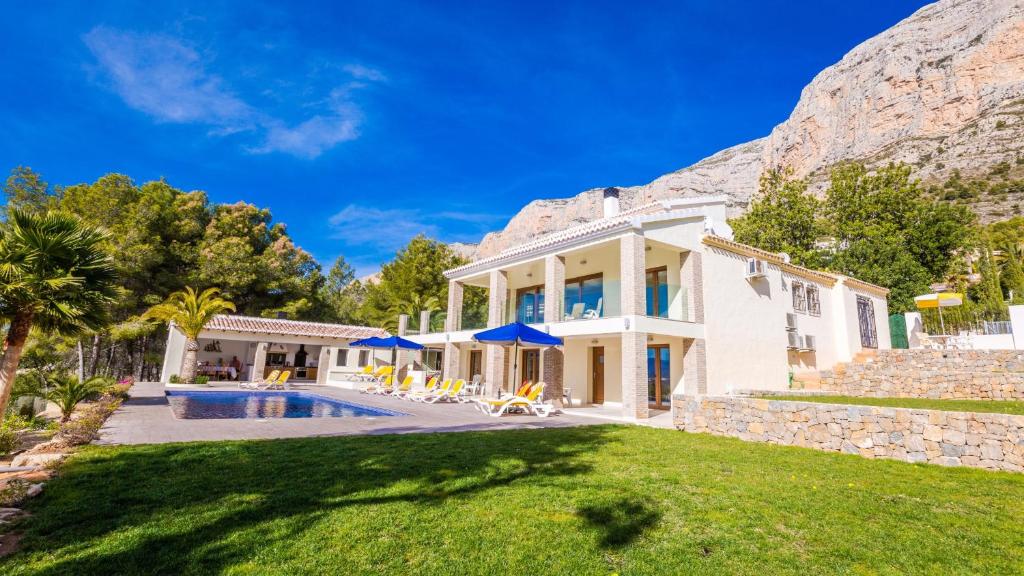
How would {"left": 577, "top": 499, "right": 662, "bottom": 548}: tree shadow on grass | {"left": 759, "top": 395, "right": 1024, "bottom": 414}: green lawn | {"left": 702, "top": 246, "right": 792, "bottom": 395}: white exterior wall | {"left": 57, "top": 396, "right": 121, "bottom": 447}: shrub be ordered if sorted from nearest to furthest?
1. {"left": 577, "top": 499, "right": 662, "bottom": 548}: tree shadow on grass
2. {"left": 57, "top": 396, "right": 121, "bottom": 447}: shrub
3. {"left": 759, "top": 395, "right": 1024, "bottom": 414}: green lawn
4. {"left": 702, "top": 246, "right": 792, "bottom": 395}: white exterior wall

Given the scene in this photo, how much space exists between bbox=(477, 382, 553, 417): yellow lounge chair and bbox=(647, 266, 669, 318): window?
5.31 meters

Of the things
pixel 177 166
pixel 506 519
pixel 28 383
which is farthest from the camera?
pixel 177 166

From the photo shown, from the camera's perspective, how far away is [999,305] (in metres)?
21.4

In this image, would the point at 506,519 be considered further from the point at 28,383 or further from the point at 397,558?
the point at 28,383

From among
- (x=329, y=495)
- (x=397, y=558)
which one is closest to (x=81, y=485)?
(x=329, y=495)

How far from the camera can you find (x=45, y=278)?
666cm

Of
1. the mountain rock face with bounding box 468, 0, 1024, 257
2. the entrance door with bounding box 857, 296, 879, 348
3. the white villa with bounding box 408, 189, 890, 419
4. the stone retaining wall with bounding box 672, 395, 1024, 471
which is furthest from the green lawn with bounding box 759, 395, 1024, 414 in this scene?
the mountain rock face with bounding box 468, 0, 1024, 257

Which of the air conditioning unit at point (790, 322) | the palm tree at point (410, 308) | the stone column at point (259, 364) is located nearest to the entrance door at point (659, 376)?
the air conditioning unit at point (790, 322)

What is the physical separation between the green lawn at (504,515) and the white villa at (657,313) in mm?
7697

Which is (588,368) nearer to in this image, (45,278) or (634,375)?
(634,375)

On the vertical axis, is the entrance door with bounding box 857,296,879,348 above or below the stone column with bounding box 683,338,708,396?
above

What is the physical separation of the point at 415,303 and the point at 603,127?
2049cm

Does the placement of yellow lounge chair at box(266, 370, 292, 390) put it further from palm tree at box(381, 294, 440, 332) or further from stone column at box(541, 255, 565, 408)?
stone column at box(541, 255, 565, 408)

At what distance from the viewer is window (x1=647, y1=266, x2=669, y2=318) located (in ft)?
54.4
